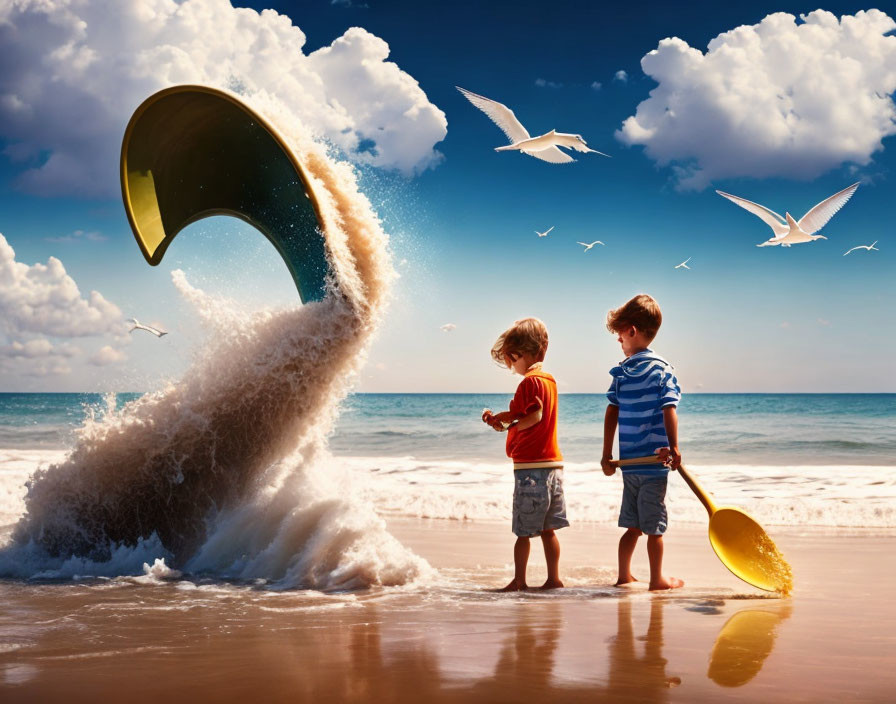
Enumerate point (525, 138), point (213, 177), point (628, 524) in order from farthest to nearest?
1. point (525, 138)
2. point (213, 177)
3. point (628, 524)

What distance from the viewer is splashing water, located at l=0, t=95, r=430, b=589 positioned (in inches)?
187

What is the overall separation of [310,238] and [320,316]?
49cm

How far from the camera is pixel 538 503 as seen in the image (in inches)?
165

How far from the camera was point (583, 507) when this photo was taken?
805cm

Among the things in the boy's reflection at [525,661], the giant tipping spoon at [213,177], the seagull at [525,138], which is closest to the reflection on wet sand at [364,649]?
the boy's reflection at [525,661]

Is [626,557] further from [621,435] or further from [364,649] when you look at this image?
[364,649]

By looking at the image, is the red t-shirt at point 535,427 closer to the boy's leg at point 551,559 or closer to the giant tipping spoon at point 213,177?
the boy's leg at point 551,559

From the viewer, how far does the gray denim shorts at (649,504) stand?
4102mm

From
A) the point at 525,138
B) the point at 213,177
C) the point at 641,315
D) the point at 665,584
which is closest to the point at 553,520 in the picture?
the point at 665,584

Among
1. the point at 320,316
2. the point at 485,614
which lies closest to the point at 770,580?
the point at 485,614

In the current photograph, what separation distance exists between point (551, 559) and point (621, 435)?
2.52 ft

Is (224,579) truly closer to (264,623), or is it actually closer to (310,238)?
(264,623)

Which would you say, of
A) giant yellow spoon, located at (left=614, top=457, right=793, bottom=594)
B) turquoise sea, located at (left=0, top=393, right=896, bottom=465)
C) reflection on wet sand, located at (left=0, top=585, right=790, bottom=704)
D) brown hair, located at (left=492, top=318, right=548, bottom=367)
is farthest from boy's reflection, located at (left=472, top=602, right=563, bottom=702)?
turquoise sea, located at (left=0, top=393, right=896, bottom=465)

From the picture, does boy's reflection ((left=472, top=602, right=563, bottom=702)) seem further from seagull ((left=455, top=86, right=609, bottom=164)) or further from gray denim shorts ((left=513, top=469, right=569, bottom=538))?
seagull ((left=455, top=86, right=609, bottom=164))
